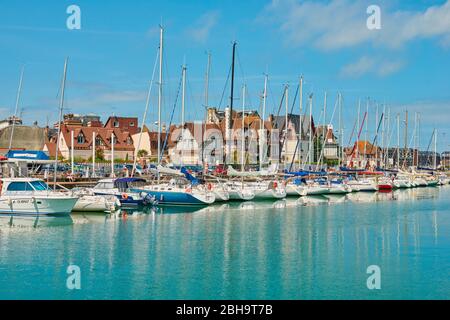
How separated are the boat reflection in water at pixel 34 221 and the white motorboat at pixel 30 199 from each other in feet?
1.20

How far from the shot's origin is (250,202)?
186 feet

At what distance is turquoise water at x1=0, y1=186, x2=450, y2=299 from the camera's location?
2161 centimetres

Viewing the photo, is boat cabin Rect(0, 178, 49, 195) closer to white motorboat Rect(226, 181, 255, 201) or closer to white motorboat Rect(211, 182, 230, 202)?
white motorboat Rect(211, 182, 230, 202)

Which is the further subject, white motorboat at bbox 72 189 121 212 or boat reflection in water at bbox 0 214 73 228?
white motorboat at bbox 72 189 121 212

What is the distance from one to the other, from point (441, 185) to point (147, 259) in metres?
90.1

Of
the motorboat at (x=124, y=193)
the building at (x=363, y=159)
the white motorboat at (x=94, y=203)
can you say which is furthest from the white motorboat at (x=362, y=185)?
the white motorboat at (x=94, y=203)

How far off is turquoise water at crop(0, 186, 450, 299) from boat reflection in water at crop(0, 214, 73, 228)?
13 centimetres

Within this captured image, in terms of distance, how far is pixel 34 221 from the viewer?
37938 mm

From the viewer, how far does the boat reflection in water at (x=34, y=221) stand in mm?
36719

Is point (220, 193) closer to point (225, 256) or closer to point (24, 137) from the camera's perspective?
point (225, 256)

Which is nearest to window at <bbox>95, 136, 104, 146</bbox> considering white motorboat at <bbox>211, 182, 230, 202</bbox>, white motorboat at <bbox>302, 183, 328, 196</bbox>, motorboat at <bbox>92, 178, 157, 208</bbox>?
white motorboat at <bbox>302, 183, 328, 196</bbox>

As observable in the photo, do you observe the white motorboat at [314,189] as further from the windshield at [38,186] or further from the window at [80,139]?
the window at [80,139]
